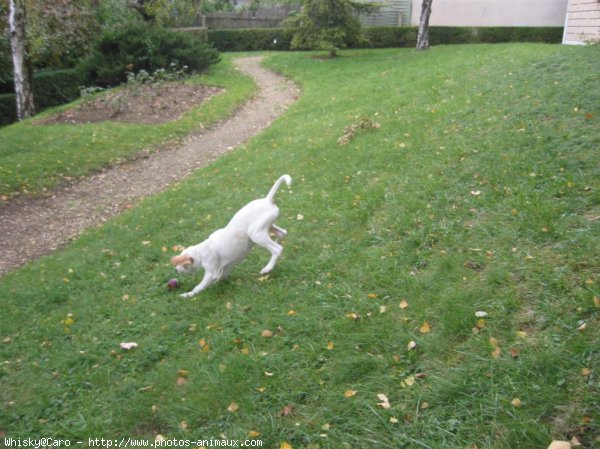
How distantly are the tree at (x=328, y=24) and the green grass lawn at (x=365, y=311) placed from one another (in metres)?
14.2

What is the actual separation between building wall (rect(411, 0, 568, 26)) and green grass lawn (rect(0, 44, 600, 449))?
2153cm

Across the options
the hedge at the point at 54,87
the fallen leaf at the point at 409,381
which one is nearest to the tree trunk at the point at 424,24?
the hedge at the point at 54,87

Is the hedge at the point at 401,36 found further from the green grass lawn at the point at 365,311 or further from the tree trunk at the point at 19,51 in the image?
the green grass lawn at the point at 365,311

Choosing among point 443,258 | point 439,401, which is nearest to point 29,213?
point 443,258

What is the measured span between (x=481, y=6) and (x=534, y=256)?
2816 cm

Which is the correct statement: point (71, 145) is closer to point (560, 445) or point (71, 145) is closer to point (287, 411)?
point (287, 411)

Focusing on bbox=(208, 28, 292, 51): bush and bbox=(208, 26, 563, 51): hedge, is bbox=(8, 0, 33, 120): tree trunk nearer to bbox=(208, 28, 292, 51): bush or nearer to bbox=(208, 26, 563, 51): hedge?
bbox=(208, 26, 563, 51): hedge

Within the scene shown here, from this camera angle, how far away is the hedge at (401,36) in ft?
81.3

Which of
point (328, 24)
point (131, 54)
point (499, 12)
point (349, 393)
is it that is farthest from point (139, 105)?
point (499, 12)

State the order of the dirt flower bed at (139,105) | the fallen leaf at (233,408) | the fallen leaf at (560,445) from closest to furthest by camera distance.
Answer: the fallen leaf at (560,445) < the fallen leaf at (233,408) < the dirt flower bed at (139,105)

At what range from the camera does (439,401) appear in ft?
11.0

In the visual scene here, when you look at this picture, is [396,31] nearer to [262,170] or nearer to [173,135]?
[173,135]

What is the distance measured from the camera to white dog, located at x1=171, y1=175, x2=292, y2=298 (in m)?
5.33

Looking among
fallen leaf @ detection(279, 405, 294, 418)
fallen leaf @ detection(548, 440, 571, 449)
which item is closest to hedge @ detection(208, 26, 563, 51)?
fallen leaf @ detection(279, 405, 294, 418)
